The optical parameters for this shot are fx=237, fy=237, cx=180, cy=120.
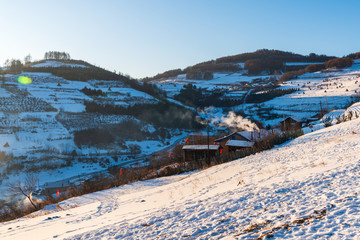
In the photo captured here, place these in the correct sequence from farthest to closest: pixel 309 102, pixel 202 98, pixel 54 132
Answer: pixel 202 98, pixel 309 102, pixel 54 132

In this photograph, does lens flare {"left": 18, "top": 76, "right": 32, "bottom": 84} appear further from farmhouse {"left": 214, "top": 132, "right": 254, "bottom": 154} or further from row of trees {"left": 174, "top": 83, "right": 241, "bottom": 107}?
farmhouse {"left": 214, "top": 132, "right": 254, "bottom": 154}

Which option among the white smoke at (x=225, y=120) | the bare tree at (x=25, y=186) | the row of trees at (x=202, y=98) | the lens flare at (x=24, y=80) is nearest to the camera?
the bare tree at (x=25, y=186)

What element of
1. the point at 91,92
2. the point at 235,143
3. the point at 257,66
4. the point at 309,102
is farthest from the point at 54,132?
the point at 257,66

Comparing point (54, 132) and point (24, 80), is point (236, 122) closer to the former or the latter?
point (54, 132)

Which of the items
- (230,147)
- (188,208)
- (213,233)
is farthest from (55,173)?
(213,233)

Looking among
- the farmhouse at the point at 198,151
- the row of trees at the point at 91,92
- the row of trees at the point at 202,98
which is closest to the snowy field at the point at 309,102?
the row of trees at the point at 202,98

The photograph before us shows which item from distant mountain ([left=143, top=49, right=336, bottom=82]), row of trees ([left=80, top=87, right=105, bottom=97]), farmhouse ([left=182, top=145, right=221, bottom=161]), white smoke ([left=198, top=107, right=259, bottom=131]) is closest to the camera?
farmhouse ([left=182, top=145, right=221, bottom=161])

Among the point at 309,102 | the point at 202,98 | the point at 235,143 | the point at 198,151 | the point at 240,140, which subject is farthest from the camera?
the point at 202,98

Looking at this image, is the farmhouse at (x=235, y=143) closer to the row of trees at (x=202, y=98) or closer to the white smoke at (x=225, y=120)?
the white smoke at (x=225, y=120)

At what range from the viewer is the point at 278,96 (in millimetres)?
78188

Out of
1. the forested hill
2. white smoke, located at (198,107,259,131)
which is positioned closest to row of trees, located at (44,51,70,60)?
the forested hill

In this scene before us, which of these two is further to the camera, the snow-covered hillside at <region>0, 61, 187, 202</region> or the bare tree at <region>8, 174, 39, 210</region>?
the snow-covered hillside at <region>0, 61, 187, 202</region>

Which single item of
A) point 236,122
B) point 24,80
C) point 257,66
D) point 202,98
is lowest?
point 236,122

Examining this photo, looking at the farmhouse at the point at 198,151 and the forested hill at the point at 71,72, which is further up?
the forested hill at the point at 71,72
